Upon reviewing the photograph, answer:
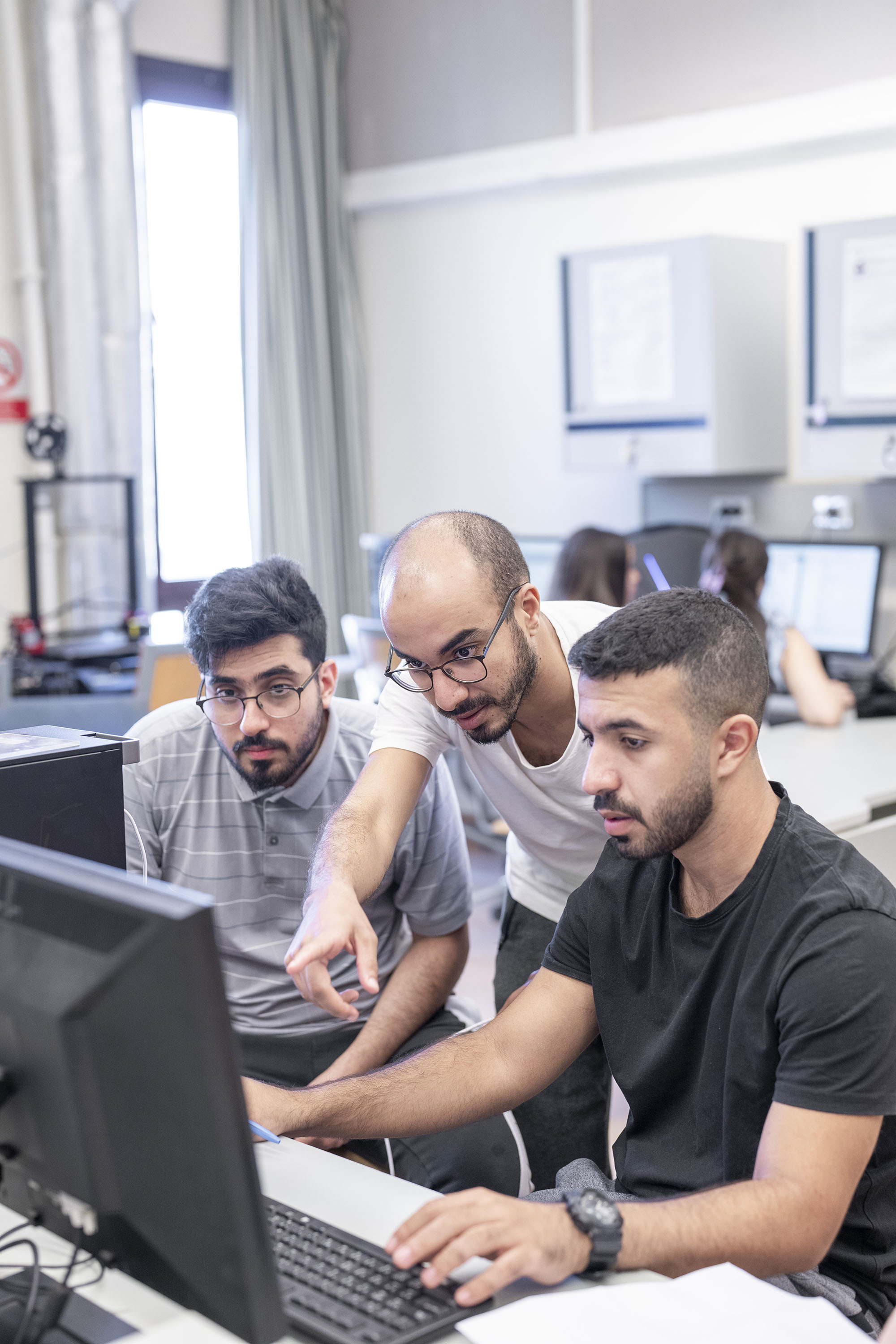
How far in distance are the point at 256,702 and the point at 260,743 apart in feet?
0.19

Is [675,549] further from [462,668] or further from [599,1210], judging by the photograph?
[599,1210]

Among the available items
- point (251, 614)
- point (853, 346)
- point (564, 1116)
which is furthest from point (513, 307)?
point (564, 1116)

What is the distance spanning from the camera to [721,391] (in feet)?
13.1

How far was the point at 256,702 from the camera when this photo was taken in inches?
72.3

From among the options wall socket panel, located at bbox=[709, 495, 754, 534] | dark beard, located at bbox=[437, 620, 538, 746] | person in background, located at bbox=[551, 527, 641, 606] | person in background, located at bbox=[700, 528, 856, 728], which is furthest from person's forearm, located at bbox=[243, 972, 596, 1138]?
wall socket panel, located at bbox=[709, 495, 754, 534]

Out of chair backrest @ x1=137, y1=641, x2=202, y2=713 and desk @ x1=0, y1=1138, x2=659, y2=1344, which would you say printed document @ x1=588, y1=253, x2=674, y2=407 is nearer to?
chair backrest @ x1=137, y1=641, x2=202, y2=713

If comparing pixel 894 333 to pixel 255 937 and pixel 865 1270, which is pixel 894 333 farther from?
pixel 865 1270

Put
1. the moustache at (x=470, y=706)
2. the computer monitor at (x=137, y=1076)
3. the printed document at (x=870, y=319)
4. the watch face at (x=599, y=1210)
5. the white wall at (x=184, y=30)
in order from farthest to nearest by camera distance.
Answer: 1. the white wall at (x=184, y=30)
2. the printed document at (x=870, y=319)
3. the moustache at (x=470, y=706)
4. the watch face at (x=599, y=1210)
5. the computer monitor at (x=137, y=1076)

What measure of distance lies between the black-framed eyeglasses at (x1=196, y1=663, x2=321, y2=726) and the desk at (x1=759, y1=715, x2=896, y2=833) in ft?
3.63

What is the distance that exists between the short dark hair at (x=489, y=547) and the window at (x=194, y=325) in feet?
11.3

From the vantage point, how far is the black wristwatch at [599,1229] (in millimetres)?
1065

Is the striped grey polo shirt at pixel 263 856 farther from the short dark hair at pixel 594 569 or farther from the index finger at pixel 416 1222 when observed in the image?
the short dark hair at pixel 594 569

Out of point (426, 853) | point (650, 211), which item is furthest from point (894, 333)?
point (426, 853)

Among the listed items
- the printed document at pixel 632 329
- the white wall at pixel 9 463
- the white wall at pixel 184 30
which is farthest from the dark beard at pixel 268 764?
the white wall at pixel 184 30
